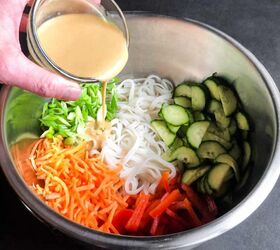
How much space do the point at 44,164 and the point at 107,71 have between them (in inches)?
16.5

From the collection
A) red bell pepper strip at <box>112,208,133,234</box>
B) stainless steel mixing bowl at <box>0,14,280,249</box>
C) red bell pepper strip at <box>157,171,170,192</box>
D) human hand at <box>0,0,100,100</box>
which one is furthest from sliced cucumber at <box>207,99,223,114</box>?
human hand at <box>0,0,100,100</box>

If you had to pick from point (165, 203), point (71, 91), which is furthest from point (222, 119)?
point (71, 91)

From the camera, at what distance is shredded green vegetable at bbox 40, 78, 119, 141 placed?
180 cm

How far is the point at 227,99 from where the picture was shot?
1837 millimetres

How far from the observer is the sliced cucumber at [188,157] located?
5.75 ft

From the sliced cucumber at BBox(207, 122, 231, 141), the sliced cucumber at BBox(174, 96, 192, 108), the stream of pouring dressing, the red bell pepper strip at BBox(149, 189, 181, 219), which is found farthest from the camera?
the sliced cucumber at BBox(174, 96, 192, 108)

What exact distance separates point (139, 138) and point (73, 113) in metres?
0.27

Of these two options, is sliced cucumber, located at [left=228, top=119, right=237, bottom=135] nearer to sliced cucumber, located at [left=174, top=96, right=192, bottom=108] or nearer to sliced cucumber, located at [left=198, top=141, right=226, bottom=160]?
sliced cucumber, located at [left=198, top=141, right=226, bottom=160]

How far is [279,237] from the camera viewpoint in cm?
171

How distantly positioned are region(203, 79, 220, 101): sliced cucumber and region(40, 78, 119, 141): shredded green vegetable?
38 cm

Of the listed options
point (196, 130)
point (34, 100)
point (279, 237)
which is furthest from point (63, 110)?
point (279, 237)

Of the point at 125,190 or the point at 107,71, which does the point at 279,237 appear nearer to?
the point at 125,190

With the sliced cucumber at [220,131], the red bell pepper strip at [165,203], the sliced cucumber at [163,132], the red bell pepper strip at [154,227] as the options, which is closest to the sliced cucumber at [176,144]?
the sliced cucumber at [163,132]

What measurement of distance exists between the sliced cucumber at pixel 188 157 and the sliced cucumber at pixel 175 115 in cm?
11
